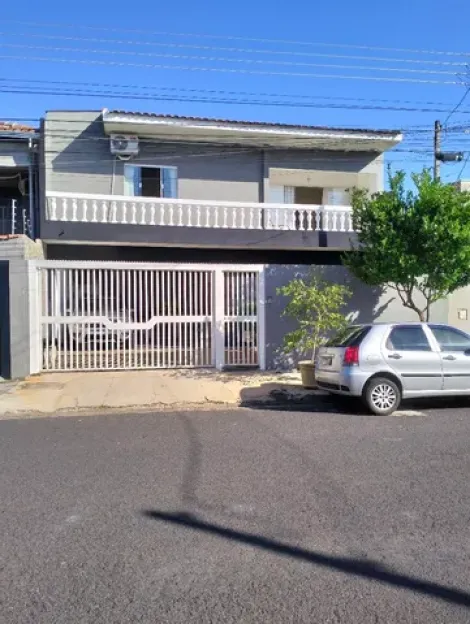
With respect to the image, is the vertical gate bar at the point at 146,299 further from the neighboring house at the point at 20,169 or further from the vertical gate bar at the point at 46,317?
the neighboring house at the point at 20,169

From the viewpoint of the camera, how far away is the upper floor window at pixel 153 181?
16297mm

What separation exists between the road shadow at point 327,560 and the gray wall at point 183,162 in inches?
521

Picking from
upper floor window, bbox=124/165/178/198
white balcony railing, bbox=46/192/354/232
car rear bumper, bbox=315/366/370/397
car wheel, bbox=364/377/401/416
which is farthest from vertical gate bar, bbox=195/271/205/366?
upper floor window, bbox=124/165/178/198

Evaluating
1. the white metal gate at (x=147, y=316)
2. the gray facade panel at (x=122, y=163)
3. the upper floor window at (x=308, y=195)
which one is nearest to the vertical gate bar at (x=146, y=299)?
the white metal gate at (x=147, y=316)

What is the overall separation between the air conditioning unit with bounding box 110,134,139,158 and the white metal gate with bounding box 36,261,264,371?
5267 millimetres

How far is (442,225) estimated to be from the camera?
406 inches

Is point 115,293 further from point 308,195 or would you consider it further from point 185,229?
point 308,195

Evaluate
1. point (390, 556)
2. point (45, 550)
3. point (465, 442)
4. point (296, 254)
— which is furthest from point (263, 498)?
point (296, 254)

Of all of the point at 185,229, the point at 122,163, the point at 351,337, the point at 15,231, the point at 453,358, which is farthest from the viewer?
the point at 15,231

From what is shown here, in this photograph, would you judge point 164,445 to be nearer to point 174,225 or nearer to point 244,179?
point 174,225

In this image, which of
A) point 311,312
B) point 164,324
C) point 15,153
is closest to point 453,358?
point 311,312

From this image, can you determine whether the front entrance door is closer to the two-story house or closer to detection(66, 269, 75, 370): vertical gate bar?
the two-story house

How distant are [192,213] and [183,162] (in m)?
1.93

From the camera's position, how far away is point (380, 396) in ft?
27.2
